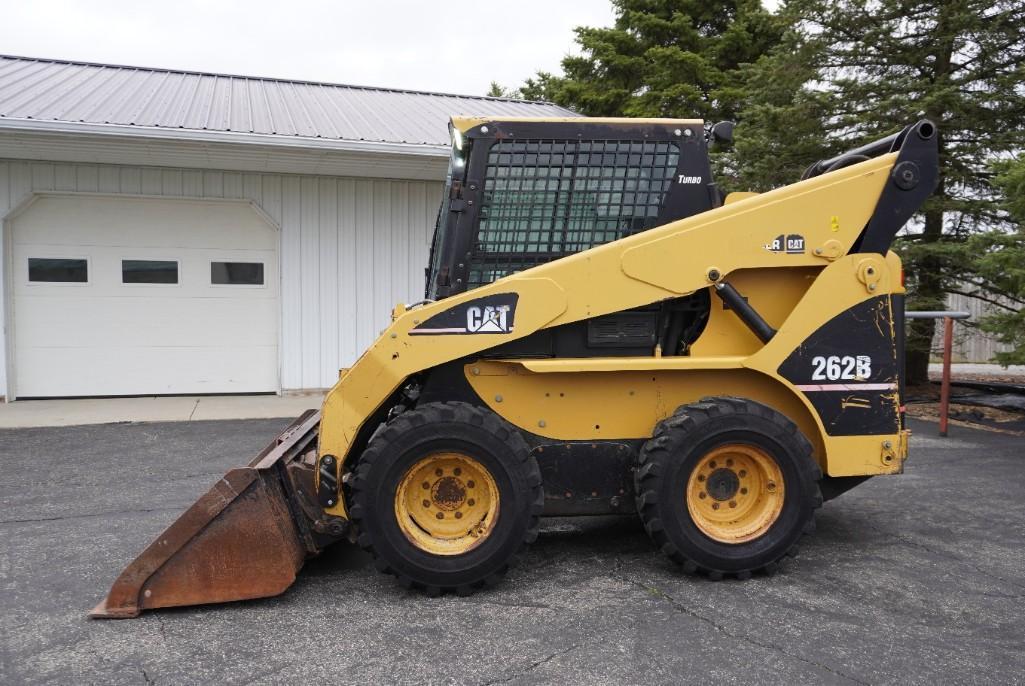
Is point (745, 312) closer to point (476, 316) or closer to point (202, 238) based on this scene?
point (476, 316)

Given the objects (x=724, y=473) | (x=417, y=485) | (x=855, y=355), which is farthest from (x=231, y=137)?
(x=855, y=355)

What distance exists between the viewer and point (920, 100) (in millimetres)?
10219

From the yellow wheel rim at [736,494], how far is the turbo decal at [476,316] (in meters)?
1.26

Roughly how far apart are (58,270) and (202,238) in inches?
71.9

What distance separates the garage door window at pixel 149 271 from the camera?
35.0 feet

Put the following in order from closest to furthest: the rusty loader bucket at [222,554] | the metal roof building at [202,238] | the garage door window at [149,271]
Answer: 1. the rusty loader bucket at [222,554]
2. the metal roof building at [202,238]
3. the garage door window at [149,271]

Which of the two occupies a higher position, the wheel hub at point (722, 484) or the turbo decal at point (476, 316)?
the turbo decal at point (476, 316)

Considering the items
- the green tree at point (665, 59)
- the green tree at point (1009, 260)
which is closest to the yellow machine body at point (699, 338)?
the green tree at point (1009, 260)

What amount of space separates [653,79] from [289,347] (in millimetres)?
12153

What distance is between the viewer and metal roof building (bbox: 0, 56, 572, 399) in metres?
10.1

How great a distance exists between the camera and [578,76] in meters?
21.8

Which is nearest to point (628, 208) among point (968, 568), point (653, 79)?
point (968, 568)

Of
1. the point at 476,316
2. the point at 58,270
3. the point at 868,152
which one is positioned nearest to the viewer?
the point at 476,316

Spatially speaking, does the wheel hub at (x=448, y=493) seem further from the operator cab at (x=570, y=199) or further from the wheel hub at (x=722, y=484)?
the wheel hub at (x=722, y=484)
